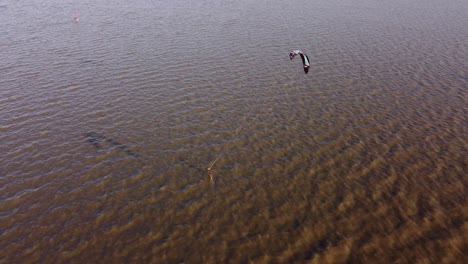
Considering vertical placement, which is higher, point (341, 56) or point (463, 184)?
point (341, 56)

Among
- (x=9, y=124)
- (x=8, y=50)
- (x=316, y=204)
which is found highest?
(x=8, y=50)

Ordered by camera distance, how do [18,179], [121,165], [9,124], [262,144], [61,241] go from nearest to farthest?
[61,241], [18,179], [121,165], [262,144], [9,124]

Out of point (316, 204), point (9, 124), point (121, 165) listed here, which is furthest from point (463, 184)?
point (9, 124)

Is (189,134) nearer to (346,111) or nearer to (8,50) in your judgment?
(346,111)

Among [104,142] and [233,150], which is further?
[104,142]

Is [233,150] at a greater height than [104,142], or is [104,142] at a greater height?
[104,142]

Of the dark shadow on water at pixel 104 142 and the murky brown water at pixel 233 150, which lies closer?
the murky brown water at pixel 233 150

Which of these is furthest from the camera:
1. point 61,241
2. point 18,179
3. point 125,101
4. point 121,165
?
point 125,101

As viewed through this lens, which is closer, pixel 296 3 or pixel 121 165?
pixel 121 165
